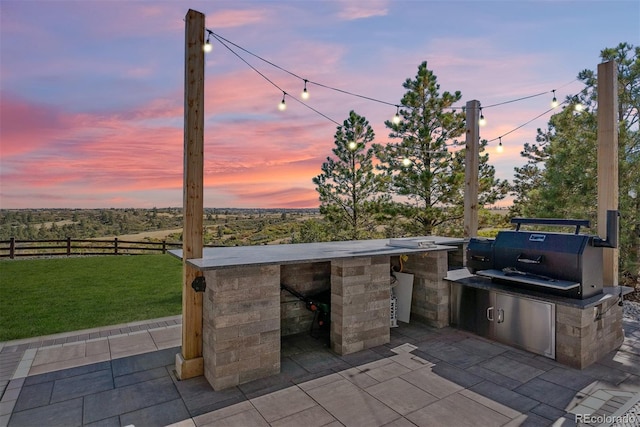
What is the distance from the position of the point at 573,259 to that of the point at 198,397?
389 centimetres

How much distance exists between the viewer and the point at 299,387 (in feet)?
9.48

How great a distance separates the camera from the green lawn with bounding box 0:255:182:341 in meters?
4.77

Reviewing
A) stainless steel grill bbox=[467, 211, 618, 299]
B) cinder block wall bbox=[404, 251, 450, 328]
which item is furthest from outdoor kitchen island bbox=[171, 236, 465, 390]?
stainless steel grill bbox=[467, 211, 618, 299]

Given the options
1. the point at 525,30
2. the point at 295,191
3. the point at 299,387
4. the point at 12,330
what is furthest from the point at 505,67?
the point at 12,330

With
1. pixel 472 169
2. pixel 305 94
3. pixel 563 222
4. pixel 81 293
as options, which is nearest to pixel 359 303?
pixel 563 222

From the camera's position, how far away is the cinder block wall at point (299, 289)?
13.9 ft

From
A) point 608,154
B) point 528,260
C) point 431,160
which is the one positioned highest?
point 431,160

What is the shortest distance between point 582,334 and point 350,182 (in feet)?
34.8

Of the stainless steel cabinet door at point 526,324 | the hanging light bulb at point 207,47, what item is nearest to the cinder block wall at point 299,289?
the stainless steel cabinet door at point 526,324

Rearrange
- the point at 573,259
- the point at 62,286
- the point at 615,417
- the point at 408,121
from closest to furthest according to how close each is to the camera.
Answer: the point at 615,417
the point at 573,259
the point at 62,286
the point at 408,121

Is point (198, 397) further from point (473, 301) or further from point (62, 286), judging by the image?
point (62, 286)

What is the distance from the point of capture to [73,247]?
37.7ft

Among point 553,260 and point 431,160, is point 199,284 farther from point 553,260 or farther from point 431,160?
point 431,160

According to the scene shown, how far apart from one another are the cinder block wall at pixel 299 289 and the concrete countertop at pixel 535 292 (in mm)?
1768
